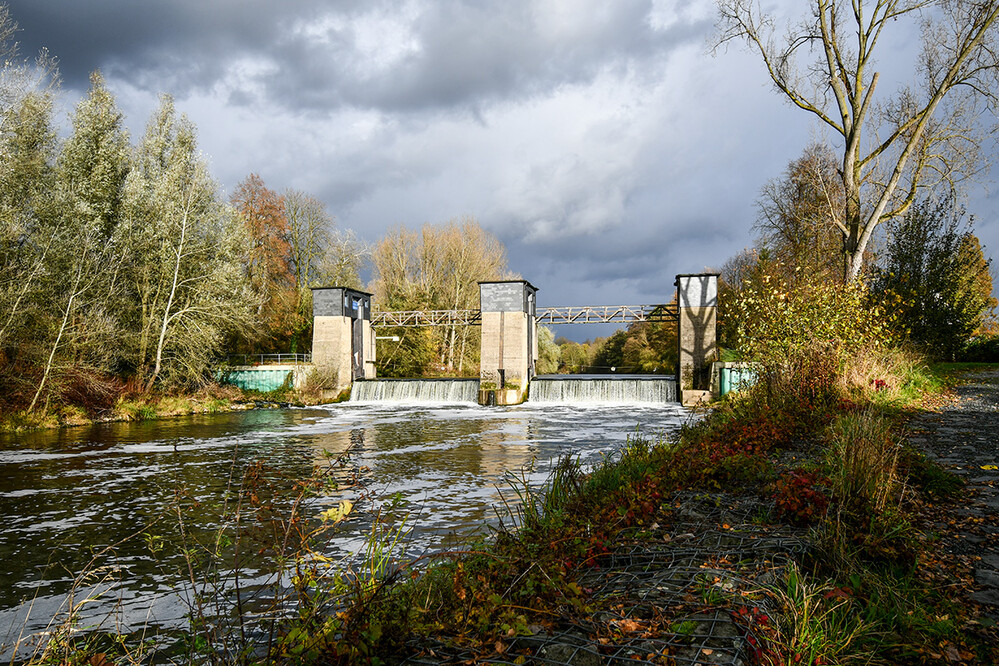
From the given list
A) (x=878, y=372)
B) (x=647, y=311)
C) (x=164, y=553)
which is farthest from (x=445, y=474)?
(x=647, y=311)

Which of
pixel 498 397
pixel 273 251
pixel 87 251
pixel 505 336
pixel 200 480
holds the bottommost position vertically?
pixel 200 480

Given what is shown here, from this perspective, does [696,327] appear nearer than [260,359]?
Yes

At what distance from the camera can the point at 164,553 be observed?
6535 millimetres

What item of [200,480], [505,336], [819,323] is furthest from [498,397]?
[200,480]

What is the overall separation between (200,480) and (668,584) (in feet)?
31.0

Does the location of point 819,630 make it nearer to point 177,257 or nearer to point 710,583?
point 710,583

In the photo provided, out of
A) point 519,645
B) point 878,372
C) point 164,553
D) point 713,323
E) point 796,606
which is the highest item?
point 713,323

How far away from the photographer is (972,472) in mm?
5777

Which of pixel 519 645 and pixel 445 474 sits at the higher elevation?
pixel 519 645

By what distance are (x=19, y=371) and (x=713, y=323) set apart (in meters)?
25.3

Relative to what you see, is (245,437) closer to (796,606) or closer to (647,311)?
(796,606)

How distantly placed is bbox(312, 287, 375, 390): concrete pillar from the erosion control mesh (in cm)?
2651

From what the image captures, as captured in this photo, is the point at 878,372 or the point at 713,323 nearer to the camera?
the point at 878,372

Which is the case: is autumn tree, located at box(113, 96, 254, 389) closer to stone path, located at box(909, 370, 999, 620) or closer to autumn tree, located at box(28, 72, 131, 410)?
autumn tree, located at box(28, 72, 131, 410)
